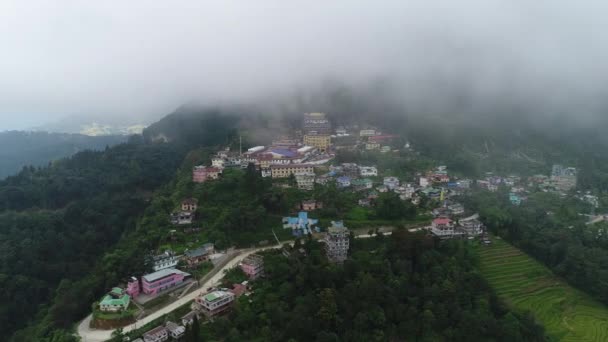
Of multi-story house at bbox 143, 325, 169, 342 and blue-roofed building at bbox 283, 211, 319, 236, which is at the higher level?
blue-roofed building at bbox 283, 211, 319, 236

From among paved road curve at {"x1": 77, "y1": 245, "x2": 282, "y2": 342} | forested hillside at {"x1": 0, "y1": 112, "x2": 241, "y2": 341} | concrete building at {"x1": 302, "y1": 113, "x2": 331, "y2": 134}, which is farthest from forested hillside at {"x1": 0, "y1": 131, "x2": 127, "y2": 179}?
paved road curve at {"x1": 77, "y1": 245, "x2": 282, "y2": 342}

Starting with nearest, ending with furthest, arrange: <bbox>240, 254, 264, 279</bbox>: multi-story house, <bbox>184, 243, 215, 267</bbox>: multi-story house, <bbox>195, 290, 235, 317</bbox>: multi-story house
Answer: <bbox>195, 290, 235, 317</bbox>: multi-story house < <bbox>240, 254, 264, 279</bbox>: multi-story house < <bbox>184, 243, 215, 267</bbox>: multi-story house

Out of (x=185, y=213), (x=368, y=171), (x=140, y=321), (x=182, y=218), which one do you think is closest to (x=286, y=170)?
(x=368, y=171)

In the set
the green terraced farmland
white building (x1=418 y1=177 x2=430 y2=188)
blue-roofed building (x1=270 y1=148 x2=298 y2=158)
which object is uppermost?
blue-roofed building (x1=270 y1=148 x2=298 y2=158)

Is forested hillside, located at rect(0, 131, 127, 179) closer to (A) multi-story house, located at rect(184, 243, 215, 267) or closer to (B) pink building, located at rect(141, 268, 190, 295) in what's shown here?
(A) multi-story house, located at rect(184, 243, 215, 267)

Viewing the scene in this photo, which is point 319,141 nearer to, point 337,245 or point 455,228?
point 455,228

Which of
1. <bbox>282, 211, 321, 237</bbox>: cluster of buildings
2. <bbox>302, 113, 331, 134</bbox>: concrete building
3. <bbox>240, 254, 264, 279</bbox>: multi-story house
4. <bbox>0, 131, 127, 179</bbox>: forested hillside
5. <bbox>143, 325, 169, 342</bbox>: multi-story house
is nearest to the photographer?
<bbox>143, 325, 169, 342</bbox>: multi-story house

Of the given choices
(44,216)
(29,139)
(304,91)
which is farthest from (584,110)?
(29,139)
